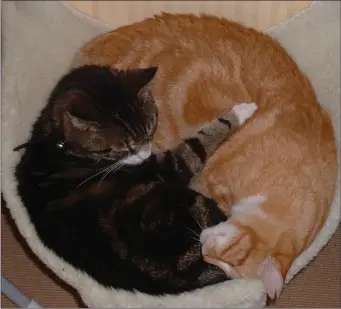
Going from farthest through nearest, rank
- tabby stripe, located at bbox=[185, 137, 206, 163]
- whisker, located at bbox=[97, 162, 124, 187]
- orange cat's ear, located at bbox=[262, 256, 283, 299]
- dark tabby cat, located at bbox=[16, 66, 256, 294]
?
tabby stripe, located at bbox=[185, 137, 206, 163] → whisker, located at bbox=[97, 162, 124, 187] → dark tabby cat, located at bbox=[16, 66, 256, 294] → orange cat's ear, located at bbox=[262, 256, 283, 299]

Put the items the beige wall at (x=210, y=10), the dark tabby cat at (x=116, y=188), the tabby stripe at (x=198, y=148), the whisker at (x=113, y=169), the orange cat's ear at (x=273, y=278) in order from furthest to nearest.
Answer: the beige wall at (x=210, y=10), the tabby stripe at (x=198, y=148), the whisker at (x=113, y=169), the dark tabby cat at (x=116, y=188), the orange cat's ear at (x=273, y=278)

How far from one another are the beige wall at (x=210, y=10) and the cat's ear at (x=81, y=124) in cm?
86

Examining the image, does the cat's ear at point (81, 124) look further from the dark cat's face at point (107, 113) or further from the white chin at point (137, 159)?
the white chin at point (137, 159)

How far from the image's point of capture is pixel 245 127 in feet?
5.29

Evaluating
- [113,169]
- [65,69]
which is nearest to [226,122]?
[113,169]

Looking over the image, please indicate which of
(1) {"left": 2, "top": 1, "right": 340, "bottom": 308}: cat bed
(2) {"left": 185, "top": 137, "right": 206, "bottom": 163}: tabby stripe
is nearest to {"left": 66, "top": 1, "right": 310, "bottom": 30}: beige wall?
(1) {"left": 2, "top": 1, "right": 340, "bottom": 308}: cat bed

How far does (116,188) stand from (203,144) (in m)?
0.31

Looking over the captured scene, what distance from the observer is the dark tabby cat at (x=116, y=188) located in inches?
55.6

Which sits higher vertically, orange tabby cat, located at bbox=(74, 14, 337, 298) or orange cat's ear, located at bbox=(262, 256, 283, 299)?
orange tabby cat, located at bbox=(74, 14, 337, 298)

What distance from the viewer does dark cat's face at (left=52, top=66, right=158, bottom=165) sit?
1.43 meters

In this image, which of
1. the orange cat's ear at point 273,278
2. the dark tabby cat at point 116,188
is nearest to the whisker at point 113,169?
the dark tabby cat at point 116,188

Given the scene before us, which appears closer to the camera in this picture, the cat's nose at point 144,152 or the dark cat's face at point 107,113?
the dark cat's face at point 107,113

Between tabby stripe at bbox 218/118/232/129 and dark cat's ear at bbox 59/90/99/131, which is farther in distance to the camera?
tabby stripe at bbox 218/118/232/129

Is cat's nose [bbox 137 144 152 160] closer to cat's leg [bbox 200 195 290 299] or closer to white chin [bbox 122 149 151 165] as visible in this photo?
white chin [bbox 122 149 151 165]
